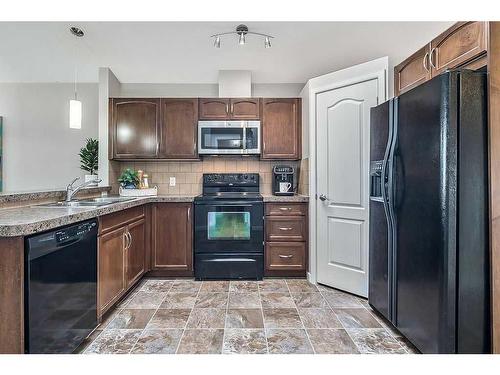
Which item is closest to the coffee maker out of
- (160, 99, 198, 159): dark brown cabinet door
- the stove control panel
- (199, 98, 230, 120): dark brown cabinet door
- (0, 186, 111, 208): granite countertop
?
the stove control panel

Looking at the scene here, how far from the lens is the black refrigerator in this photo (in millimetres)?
1449

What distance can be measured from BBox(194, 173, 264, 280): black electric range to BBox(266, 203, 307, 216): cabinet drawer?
90 millimetres

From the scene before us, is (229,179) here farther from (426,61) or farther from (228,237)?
(426,61)

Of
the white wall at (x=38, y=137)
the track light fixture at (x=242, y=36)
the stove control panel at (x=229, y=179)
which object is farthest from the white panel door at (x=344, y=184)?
the white wall at (x=38, y=137)

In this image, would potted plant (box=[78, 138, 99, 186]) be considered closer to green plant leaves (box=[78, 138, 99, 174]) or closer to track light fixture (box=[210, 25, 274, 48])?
green plant leaves (box=[78, 138, 99, 174])

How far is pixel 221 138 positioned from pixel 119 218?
1.48 m

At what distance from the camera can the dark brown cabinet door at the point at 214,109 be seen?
3.33 m

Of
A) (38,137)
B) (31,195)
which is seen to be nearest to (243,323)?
(31,195)

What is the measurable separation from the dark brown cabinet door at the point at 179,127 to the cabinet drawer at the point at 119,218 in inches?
33.3

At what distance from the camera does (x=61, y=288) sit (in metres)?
1.53

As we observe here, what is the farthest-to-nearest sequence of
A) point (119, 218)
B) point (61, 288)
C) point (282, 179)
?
point (282, 179), point (119, 218), point (61, 288)

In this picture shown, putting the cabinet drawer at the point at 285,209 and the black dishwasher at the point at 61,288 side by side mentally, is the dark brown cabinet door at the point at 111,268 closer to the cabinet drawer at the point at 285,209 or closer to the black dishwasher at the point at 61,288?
the black dishwasher at the point at 61,288
